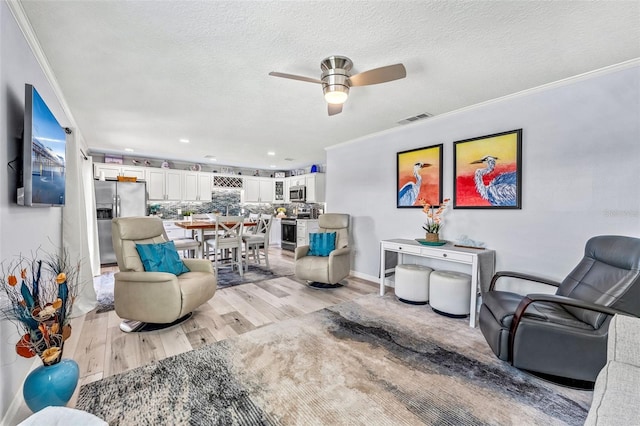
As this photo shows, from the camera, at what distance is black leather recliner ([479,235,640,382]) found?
5.57 ft

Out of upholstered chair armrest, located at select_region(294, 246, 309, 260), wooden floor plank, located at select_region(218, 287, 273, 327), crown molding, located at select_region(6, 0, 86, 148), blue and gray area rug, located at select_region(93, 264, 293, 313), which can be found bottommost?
wooden floor plank, located at select_region(218, 287, 273, 327)

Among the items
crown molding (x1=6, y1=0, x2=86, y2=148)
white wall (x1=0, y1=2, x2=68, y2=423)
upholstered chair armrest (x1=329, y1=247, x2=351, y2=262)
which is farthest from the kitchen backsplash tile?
white wall (x1=0, y1=2, x2=68, y2=423)

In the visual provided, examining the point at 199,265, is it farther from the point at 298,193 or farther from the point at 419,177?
the point at 298,193

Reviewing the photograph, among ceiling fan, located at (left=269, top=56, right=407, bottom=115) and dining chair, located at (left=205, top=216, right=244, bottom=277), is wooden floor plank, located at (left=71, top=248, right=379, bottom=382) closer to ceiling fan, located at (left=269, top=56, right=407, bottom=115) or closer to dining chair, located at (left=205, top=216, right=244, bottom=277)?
dining chair, located at (left=205, top=216, right=244, bottom=277)

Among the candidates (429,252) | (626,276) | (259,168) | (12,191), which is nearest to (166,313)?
(12,191)

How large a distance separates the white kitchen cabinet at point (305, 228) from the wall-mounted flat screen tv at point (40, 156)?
4708 mm

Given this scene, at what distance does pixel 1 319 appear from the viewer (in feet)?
4.50

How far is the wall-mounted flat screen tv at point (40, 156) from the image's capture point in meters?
1.54

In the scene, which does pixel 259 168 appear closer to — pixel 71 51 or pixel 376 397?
pixel 71 51

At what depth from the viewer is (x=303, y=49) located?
199cm

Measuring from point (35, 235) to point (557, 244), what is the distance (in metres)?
4.55

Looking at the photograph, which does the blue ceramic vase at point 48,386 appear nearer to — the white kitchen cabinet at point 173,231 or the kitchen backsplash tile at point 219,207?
the white kitchen cabinet at point 173,231

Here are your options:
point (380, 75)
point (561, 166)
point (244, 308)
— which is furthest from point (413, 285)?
point (380, 75)

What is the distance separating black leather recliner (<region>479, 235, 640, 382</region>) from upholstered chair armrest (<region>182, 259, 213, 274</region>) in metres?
2.82
